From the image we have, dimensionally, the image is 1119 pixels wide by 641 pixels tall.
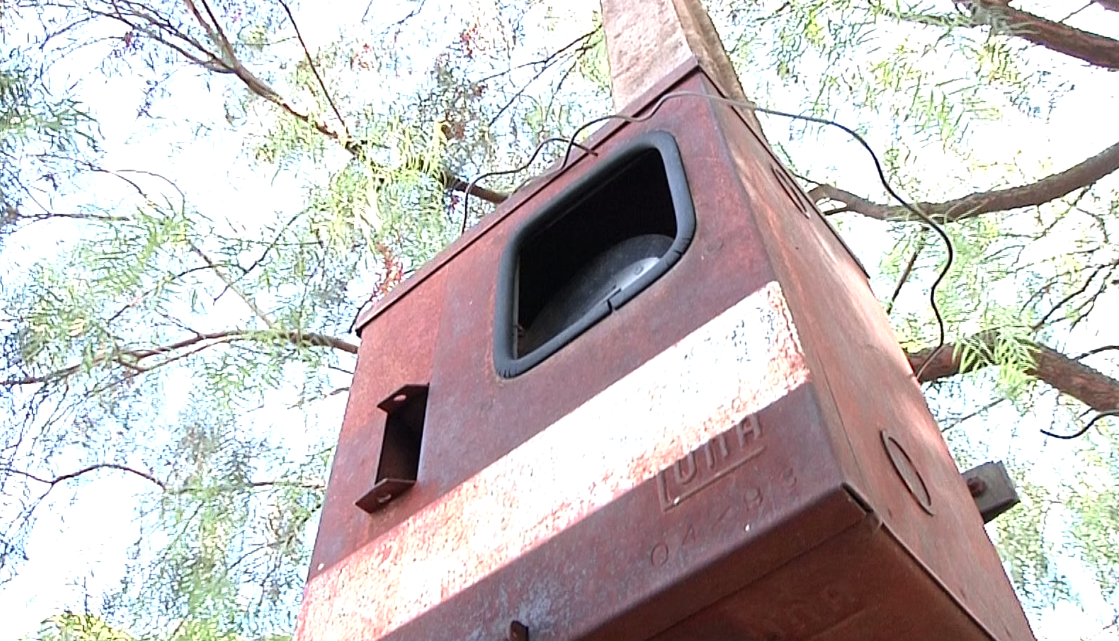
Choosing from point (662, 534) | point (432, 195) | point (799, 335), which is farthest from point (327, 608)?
point (432, 195)

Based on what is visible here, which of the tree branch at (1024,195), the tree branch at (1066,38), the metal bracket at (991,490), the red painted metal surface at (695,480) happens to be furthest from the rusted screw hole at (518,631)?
the tree branch at (1066,38)

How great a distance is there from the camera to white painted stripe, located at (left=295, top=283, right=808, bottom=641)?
887 millimetres

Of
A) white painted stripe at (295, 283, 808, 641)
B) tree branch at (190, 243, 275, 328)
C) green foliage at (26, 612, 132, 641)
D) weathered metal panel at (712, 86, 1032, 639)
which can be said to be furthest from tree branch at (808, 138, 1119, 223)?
green foliage at (26, 612, 132, 641)

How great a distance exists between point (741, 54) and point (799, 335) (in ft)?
6.28

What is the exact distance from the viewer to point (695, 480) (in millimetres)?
847

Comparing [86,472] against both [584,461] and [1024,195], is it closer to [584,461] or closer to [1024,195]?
[584,461]

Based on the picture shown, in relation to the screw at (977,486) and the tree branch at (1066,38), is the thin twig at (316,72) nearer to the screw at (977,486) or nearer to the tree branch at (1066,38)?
the tree branch at (1066,38)

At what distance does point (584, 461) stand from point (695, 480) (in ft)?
0.47

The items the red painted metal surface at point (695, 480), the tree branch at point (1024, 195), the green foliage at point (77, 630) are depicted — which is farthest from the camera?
the green foliage at point (77, 630)

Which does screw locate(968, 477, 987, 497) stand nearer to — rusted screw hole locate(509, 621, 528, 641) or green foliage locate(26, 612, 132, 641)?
rusted screw hole locate(509, 621, 528, 641)

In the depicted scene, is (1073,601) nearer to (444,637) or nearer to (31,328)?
(444,637)

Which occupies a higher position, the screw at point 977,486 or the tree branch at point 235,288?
the tree branch at point 235,288

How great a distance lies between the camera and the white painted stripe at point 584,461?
89 centimetres

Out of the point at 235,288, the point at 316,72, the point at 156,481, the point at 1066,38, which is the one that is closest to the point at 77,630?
the point at 156,481
